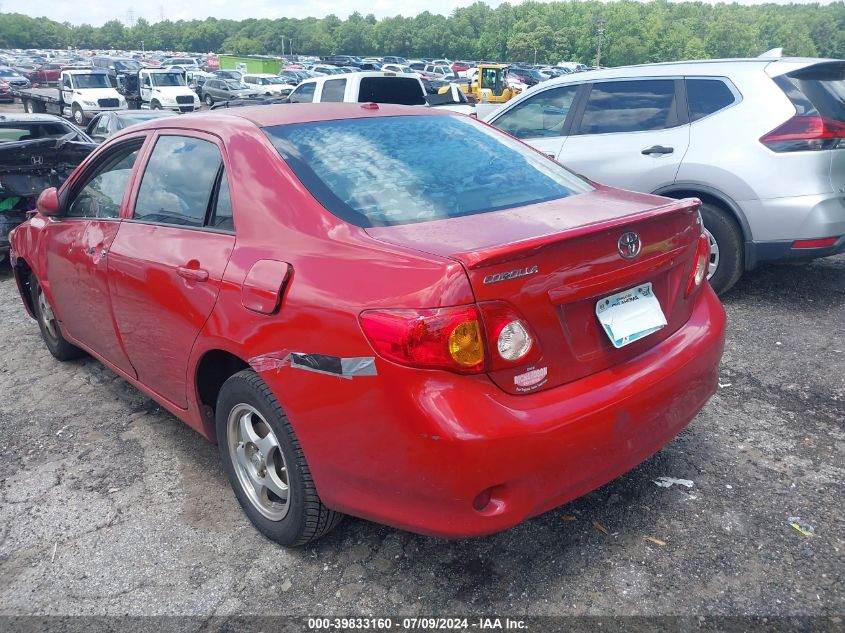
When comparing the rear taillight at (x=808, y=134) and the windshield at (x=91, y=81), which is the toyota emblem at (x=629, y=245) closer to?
the rear taillight at (x=808, y=134)

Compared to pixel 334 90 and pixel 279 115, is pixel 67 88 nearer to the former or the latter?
pixel 334 90

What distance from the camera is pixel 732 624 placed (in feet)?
7.52

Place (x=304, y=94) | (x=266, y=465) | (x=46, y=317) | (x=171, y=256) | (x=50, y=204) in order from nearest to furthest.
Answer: (x=266, y=465)
(x=171, y=256)
(x=50, y=204)
(x=46, y=317)
(x=304, y=94)

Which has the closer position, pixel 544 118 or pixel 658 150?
pixel 658 150

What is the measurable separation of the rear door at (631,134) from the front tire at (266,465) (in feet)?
13.5

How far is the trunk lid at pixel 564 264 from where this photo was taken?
7.00 ft

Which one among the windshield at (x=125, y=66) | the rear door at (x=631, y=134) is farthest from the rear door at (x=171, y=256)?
the windshield at (x=125, y=66)

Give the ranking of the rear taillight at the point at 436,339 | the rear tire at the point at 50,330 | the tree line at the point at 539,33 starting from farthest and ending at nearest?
the tree line at the point at 539,33 < the rear tire at the point at 50,330 < the rear taillight at the point at 436,339

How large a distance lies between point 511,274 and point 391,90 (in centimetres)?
1095

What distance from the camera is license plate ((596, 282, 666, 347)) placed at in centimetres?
239

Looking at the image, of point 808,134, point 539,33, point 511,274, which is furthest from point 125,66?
point 539,33

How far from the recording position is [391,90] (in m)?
12.4

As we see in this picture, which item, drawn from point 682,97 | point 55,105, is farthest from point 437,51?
point 682,97

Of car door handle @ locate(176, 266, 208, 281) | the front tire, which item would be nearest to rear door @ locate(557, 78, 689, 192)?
car door handle @ locate(176, 266, 208, 281)
